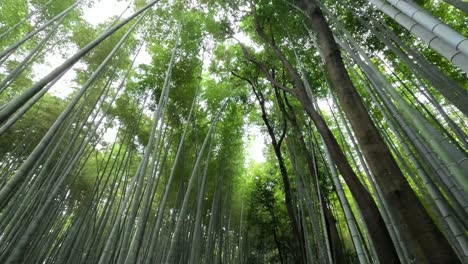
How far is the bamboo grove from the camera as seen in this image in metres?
1.46

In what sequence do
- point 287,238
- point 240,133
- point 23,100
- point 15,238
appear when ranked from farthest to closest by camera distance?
point 287,238
point 240,133
point 15,238
point 23,100

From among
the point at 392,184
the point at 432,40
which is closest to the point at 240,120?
the point at 392,184

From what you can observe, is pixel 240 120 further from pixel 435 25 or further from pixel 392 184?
pixel 435 25

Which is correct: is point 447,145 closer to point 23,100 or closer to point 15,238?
point 23,100

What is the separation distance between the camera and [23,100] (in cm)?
106

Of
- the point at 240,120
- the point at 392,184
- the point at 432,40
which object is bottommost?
the point at 392,184

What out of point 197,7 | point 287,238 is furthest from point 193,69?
point 287,238

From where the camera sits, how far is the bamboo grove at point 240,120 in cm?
146

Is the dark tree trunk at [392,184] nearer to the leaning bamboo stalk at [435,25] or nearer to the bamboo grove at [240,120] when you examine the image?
the bamboo grove at [240,120]

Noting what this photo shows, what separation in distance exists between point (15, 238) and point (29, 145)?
2.73 meters

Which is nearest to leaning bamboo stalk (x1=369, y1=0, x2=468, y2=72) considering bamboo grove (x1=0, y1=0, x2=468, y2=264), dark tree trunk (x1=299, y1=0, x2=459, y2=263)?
bamboo grove (x1=0, y1=0, x2=468, y2=264)

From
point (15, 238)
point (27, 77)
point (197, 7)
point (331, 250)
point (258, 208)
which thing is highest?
point (197, 7)

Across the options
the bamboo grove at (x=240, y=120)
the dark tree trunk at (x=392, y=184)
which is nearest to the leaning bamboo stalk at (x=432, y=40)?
the bamboo grove at (x=240, y=120)

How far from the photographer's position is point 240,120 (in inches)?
257
